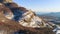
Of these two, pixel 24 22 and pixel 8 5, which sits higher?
pixel 8 5

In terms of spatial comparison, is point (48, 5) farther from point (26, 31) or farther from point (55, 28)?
point (26, 31)

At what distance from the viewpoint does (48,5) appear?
5.72 metres

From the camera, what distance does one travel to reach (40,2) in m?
5.66

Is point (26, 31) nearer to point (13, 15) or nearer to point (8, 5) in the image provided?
point (13, 15)

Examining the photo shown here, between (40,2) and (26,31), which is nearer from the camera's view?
(26,31)

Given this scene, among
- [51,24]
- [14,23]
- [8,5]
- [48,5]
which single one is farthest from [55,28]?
[8,5]

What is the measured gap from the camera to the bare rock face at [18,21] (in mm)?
5289

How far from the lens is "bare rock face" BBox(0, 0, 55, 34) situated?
208 inches

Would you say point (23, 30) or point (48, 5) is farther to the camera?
point (48, 5)

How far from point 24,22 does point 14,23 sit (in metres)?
0.33

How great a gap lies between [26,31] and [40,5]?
3.41 feet

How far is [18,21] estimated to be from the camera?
5.43 meters

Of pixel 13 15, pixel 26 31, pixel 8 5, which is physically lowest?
pixel 26 31

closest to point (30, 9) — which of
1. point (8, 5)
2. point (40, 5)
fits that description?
point (40, 5)
